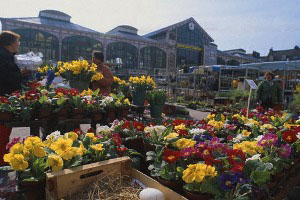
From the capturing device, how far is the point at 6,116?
110 inches

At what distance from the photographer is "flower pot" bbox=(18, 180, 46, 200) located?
1262mm

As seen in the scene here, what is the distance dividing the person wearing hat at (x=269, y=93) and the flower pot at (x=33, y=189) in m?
6.47

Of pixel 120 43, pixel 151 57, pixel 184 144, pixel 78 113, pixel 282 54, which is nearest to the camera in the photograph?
pixel 184 144

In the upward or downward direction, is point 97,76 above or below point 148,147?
above

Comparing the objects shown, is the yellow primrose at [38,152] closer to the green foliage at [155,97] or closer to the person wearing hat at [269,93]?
the green foliage at [155,97]

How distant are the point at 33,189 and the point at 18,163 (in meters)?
0.15

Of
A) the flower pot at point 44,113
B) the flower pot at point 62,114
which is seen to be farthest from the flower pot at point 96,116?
the flower pot at point 44,113

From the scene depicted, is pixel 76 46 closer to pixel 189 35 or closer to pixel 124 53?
pixel 124 53

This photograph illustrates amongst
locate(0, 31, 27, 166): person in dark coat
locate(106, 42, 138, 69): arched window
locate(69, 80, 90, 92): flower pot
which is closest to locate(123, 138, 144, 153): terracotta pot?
locate(0, 31, 27, 166): person in dark coat

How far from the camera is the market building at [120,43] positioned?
80.5 ft

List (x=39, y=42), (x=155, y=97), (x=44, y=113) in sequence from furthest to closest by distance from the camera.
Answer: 1. (x=39, y=42)
2. (x=155, y=97)
3. (x=44, y=113)

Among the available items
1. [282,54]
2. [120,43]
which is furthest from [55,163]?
[282,54]

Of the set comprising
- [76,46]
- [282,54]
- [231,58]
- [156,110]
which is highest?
[282,54]

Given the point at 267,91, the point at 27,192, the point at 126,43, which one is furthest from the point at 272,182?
the point at 126,43
